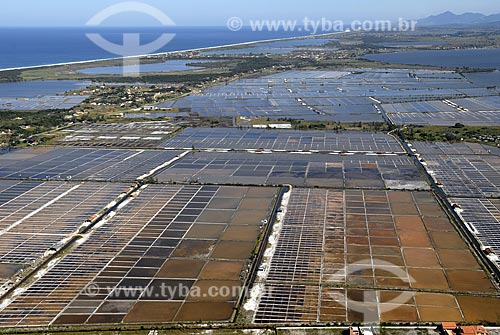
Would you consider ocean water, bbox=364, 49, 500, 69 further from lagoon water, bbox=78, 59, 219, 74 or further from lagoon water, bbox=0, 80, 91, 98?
lagoon water, bbox=0, 80, 91, 98

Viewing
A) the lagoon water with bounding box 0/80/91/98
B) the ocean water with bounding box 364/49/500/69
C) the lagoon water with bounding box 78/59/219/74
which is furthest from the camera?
the lagoon water with bounding box 78/59/219/74

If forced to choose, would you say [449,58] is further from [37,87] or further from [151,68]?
[37,87]

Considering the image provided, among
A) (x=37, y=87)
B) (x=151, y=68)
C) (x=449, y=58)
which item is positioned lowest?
(x=37, y=87)

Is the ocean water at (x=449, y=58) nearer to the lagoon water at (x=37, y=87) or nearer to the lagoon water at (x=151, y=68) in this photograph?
the lagoon water at (x=151, y=68)

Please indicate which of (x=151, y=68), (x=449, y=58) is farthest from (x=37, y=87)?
(x=449, y=58)

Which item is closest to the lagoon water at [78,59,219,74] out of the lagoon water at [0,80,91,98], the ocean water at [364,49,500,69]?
the lagoon water at [0,80,91,98]

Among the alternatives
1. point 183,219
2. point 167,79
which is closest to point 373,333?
point 183,219

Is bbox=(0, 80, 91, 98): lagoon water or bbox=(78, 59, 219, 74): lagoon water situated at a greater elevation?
bbox=(78, 59, 219, 74): lagoon water

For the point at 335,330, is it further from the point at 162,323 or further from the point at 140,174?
the point at 140,174
